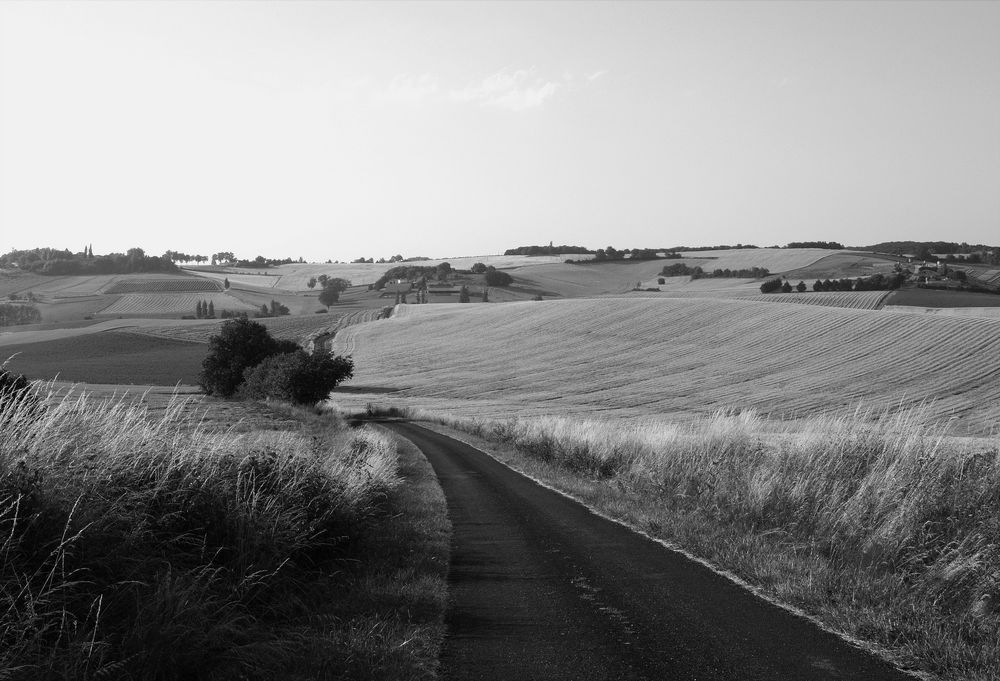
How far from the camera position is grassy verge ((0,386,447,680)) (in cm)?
522

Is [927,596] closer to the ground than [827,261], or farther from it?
closer to the ground

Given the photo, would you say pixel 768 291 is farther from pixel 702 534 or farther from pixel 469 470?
pixel 702 534

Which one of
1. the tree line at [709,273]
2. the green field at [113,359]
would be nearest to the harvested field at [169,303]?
Answer: the green field at [113,359]

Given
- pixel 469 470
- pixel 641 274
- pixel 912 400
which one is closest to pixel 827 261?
pixel 641 274

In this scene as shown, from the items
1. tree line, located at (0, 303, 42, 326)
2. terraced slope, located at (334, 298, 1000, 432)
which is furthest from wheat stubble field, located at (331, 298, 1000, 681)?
tree line, located at (0, 303, 42, 326)

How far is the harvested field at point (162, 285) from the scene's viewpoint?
12262 centimetres

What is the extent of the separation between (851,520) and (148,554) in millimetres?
7703

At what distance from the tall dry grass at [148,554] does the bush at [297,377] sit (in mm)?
45462

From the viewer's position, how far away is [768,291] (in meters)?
101

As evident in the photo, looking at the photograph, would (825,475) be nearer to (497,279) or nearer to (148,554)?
(148,554)

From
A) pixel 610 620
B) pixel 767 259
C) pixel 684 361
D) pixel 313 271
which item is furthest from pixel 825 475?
pixel 313 271

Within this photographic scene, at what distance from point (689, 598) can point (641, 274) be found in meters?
138

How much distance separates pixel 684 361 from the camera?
6288 cm

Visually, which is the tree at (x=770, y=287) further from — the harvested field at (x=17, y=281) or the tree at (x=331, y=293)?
the harvested field at (x=17, y=281)
